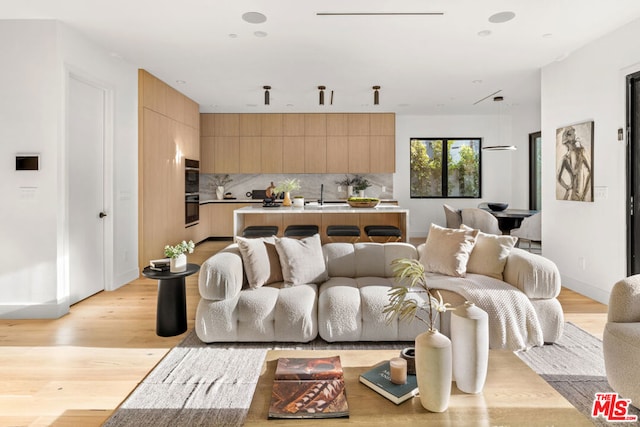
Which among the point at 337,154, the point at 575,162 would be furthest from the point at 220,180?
the point at 575,162

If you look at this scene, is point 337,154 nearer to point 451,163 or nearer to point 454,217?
point 451,163

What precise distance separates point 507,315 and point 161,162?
5174mm

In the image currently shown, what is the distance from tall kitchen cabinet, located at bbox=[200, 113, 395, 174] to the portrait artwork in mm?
3915

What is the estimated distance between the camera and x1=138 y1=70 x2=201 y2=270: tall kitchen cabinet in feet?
17.7

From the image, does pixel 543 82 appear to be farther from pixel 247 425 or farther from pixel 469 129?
pixel 247 425

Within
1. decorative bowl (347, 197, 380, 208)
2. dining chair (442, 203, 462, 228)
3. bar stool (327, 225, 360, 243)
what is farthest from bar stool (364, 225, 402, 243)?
dining chair (442, 203, 462, 228)

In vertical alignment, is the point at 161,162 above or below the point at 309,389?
above

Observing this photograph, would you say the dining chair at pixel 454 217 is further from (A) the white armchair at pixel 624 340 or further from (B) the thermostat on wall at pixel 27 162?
(B) the thermostat on wall at pixel 27 162

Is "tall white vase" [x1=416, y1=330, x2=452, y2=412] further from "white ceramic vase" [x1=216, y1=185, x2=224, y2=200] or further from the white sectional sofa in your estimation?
"white ceramic vase" [x1=216, y1=185, x2=224, y2=200]

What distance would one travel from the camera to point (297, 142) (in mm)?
8492

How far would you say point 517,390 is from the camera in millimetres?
1622

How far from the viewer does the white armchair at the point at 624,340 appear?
2045mm

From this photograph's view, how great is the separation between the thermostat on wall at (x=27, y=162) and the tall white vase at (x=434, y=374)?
12.8 feet

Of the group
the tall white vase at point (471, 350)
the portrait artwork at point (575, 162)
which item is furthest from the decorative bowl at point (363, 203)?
the tall white vase at point (471, 350)
